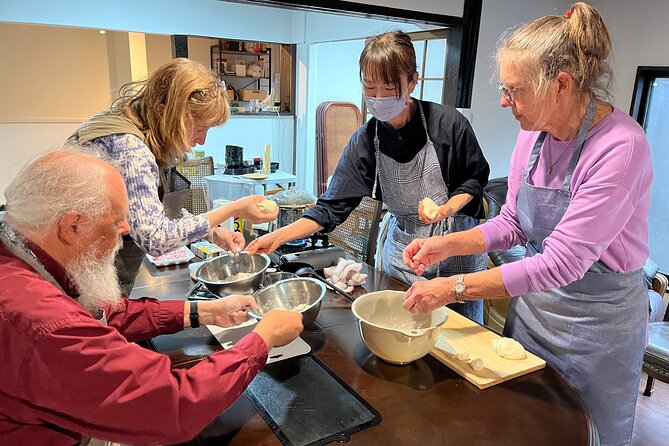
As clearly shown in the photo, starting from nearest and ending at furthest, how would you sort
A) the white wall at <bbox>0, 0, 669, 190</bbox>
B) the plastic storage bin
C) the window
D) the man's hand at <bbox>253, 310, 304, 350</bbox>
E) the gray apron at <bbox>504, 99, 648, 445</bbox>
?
the man's hand at <bbox>253, 310, 304, 350</bbox>
the gray apron at <bbox>504, 99, 648, 445</bbox>
the white wall at <bbox>0, 0, 669, 190</bbox>
the window
the plastic storage bin

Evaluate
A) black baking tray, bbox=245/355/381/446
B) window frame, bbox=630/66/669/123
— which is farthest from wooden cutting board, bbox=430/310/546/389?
window frame, bbox=630/66/669/123

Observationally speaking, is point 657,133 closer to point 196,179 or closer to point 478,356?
point 478,356

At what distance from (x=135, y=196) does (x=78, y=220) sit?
1.66 ft

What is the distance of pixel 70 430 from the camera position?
896mm

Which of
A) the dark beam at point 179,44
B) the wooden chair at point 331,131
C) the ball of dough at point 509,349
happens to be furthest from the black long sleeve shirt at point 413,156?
the dark beam at point 179,44

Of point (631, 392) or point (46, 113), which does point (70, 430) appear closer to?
point (631, 392)

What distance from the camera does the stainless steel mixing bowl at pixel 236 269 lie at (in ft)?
5.25

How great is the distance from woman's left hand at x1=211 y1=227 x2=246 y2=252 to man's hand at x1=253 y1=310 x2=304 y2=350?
66 centimetres

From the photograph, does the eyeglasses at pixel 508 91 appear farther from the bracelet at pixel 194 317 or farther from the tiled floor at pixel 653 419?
the tiled floor at pixel 653 419

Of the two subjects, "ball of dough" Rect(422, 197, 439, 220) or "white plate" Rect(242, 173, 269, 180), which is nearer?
"ball of dough" Rect(422, 197, 439, 220)

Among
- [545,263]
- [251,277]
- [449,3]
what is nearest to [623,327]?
[545,263]

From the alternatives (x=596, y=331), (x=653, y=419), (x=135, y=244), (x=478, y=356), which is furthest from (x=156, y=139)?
(x=653, y=419)

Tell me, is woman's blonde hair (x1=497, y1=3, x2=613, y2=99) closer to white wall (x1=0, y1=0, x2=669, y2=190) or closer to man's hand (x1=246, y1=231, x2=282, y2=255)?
man's hand (x1=246, y1=231, x2=282, y2=255)

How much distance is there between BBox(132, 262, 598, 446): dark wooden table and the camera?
104cm
